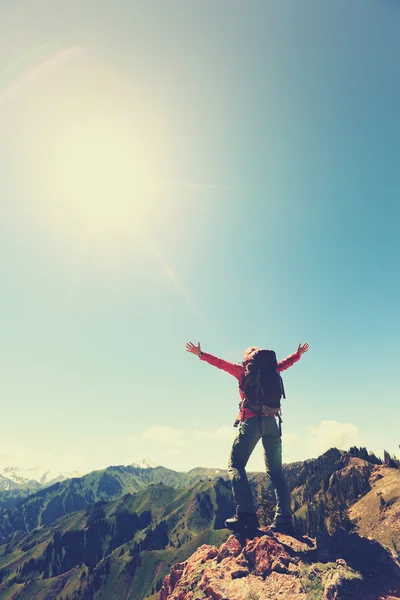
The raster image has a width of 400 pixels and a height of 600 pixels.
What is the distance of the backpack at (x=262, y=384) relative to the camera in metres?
12.0

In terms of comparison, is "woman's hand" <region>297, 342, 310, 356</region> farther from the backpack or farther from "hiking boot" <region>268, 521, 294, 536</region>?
"hiking boot" <region>268, 521, 294, 536</region>

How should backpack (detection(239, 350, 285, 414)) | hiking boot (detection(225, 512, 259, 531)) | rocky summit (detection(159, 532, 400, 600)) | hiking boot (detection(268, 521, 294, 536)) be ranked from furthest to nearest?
backpack (detection(239, 350, 285, 414))
hiking boot (detection(268, 521, 294, 536))
hiking boot (detection(225, 512, 259, 531))
rocky summit (detection(159, 532, 400, 600))

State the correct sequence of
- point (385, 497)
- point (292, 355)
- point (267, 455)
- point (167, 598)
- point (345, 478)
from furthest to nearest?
point (345, 478), point (385, 497), point (292, 355), point (267, 455), point (167, 598)

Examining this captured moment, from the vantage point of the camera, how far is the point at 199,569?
11.6 m

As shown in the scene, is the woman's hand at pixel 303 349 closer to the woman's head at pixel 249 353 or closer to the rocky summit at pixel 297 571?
the woman's head at pixel 249 353

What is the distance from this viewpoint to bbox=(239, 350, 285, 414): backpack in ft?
39.5

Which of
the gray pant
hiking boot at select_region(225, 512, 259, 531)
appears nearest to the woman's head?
the gray pant

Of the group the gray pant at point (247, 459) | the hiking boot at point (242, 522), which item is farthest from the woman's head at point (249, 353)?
the hiking boot at point (242, 522)

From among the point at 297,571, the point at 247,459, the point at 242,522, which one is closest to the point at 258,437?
the point at 247,459

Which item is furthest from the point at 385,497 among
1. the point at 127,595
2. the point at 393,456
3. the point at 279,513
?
the point at 127,595

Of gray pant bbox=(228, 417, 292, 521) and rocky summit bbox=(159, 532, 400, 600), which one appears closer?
rocky summit bbox=(159, 532, 400, 600)

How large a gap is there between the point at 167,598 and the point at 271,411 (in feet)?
25.3

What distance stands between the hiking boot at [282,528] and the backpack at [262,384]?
4.17 metres

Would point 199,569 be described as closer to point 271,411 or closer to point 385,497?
point 271,411
